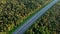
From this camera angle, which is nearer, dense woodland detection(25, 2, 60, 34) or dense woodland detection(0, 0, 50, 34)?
dense woodland detection(0, 0, 50, 34)

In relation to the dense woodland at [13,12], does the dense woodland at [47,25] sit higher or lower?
lower

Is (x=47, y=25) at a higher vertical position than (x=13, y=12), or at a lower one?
lower

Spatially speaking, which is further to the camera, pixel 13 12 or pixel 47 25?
pixel 47 25

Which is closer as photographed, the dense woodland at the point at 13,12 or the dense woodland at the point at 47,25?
the dense woodland at the point at 13,12

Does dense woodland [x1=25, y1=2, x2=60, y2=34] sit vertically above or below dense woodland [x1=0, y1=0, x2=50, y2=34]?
below
